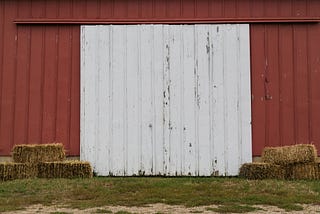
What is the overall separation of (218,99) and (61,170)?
3.70 metres

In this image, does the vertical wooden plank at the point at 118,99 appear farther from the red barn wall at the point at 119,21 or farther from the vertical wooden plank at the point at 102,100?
the red barn wall at the point at 119,21

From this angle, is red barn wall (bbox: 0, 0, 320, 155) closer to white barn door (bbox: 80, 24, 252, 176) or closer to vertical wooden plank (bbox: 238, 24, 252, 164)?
vertical wooden plank (bbox: 238, 24, 252, 164)

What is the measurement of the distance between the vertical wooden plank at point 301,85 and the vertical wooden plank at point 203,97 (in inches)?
76.7

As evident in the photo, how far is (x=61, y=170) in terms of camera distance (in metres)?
10.2

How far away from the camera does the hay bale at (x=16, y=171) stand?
10.2m

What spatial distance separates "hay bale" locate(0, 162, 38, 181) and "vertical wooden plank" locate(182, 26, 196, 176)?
10.6ft

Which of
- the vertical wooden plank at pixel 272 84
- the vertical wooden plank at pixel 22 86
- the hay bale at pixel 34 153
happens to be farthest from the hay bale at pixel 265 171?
the vertical wooden plank at pixel 22 86

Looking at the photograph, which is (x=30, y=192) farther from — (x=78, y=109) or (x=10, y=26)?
(x=10, y=26)

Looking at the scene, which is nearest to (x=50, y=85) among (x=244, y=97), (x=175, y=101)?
(x=175, y=101)

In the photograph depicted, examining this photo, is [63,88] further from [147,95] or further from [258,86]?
[258,86]

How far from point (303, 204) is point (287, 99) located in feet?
13.4

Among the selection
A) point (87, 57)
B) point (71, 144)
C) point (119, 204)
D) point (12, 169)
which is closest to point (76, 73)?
point (87, 57)

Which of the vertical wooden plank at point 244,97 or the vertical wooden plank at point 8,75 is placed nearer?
the vertical wooden plank at point 244,97

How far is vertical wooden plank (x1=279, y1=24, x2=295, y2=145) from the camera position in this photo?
37.2 feet
